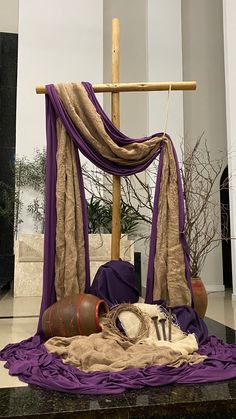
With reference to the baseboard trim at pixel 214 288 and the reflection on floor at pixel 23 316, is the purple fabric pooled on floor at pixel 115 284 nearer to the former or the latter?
the reflection on floor at pixel 23 316

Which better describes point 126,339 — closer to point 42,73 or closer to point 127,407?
point 127,407

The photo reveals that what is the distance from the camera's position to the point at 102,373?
2.30 metres

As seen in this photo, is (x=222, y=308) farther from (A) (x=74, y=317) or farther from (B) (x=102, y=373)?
(B) (x=102, y=373)

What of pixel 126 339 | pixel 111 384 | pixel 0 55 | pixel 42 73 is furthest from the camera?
pixel 0 55

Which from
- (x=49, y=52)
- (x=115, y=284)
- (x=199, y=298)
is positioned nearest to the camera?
(x=115, y=284)

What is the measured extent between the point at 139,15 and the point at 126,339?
22.5 ft

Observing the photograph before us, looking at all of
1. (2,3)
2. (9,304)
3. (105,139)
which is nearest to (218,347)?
(105,139)

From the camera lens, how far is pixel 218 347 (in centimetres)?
288

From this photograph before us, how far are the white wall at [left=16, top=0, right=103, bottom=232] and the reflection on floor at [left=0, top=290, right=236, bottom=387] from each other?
6.83ft

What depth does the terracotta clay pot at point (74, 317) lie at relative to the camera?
2.90 metres

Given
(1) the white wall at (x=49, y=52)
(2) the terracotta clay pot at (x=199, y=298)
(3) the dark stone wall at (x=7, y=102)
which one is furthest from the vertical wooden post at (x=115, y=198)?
(3) the dark stone wall at (x=7, y=102)

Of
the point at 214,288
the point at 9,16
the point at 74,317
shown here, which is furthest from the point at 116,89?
the point at 9,16

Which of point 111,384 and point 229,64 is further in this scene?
point 229,64

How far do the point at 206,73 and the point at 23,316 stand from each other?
5.31m
